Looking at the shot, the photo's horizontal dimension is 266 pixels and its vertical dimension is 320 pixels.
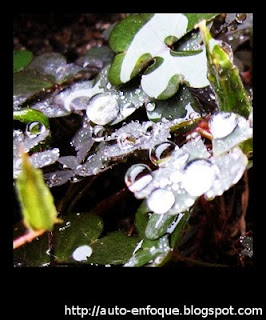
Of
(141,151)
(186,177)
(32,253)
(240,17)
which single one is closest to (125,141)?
(141,151)

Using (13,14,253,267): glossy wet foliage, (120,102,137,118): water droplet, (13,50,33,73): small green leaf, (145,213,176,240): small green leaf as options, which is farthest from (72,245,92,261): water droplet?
(13,50,33,73): small green leaf

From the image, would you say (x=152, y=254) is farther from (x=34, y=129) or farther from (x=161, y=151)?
(x=34, y=129)

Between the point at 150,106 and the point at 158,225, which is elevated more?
the point at 150,106

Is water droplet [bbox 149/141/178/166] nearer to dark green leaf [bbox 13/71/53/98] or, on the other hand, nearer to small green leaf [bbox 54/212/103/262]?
small green leaf [bbox 54/212/103/262]

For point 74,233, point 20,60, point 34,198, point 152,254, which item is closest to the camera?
point 34,198

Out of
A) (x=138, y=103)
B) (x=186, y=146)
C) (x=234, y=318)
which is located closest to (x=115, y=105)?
(x=138, y=103)

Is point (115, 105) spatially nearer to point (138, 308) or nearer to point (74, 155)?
point (74, 155)
